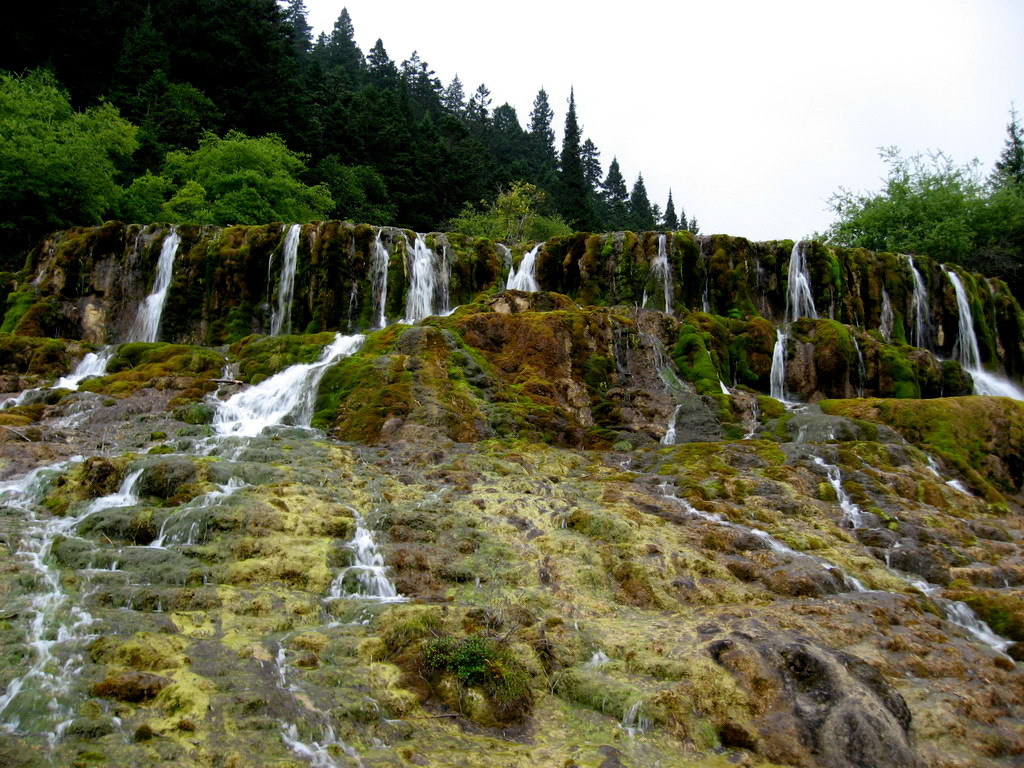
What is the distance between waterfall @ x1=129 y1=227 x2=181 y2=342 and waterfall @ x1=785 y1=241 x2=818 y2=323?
2422cm

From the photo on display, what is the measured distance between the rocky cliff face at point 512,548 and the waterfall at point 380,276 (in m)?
5.52

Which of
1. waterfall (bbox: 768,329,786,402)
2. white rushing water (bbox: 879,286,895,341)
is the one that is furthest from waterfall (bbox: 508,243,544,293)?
white rushing water (bbox: 879,286,895,341)

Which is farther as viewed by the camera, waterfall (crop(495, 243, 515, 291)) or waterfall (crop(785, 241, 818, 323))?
waterfall (crop(495, 243, 515, 291))

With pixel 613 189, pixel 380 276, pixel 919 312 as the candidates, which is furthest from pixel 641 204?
pixel 380 276

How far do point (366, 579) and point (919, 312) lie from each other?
28.0 m

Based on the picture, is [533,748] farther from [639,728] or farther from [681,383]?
[681,383]

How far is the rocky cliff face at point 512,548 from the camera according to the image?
20.6 feet

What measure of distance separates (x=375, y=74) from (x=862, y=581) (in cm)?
7166

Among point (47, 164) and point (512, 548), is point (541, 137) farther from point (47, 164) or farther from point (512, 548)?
point (512, 548)

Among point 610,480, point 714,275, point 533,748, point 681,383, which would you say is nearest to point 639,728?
point 533,748

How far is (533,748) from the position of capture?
20.0ft

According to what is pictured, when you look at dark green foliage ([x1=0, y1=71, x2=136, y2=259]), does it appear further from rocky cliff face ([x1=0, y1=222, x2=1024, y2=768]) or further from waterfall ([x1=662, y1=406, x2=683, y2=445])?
waterfall ([x1=662, y1=406, x2=683, y2=445])

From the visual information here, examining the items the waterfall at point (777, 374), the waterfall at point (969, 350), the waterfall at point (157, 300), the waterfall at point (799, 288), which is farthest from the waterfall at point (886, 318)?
the waterfall at point (157, 300)

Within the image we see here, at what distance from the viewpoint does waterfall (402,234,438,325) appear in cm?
2644
